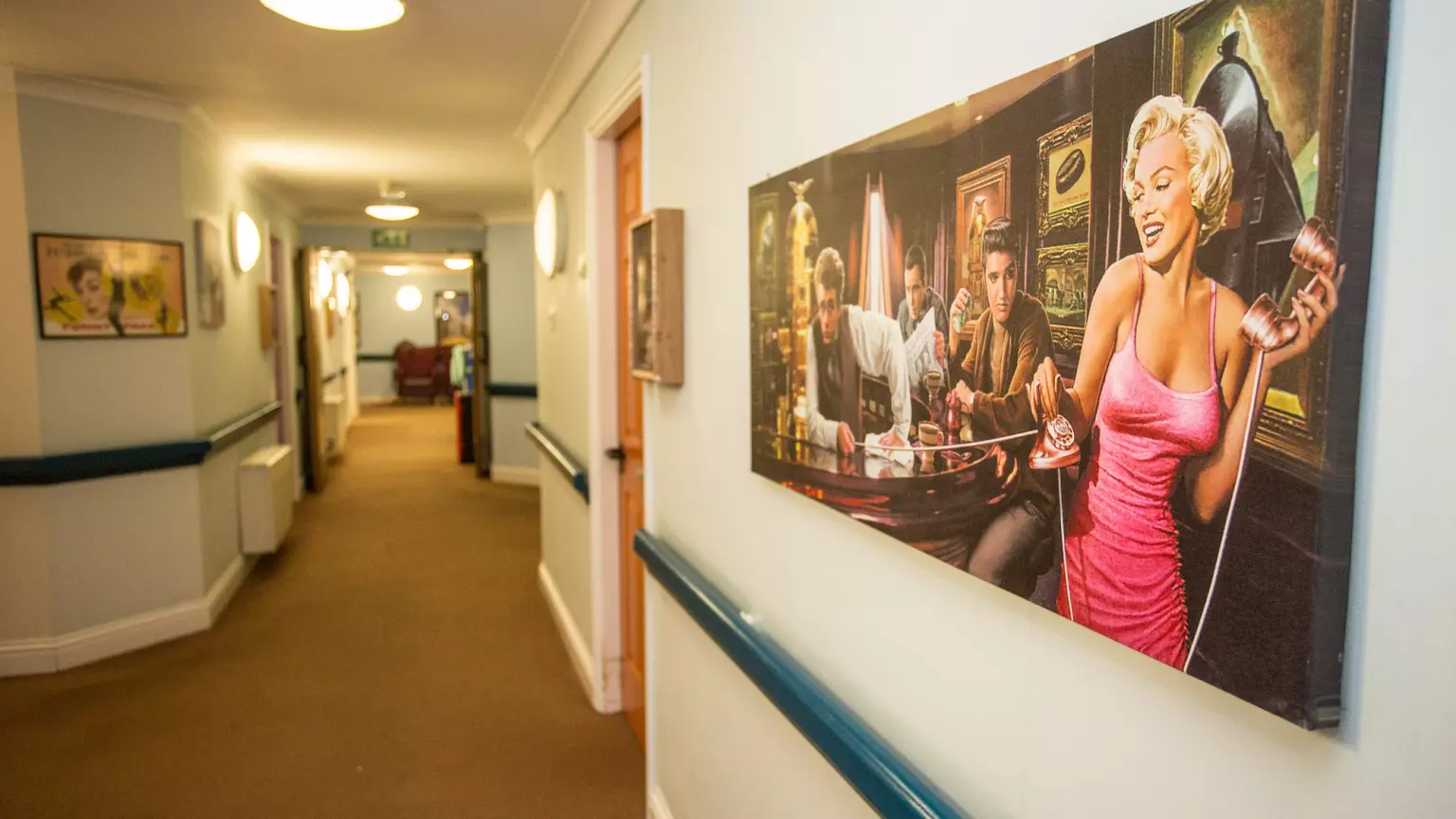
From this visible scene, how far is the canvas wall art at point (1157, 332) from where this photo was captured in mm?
627

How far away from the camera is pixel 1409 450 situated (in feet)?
1.96

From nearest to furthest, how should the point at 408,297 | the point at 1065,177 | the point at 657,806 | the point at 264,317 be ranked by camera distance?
the point at 1065,177
the point at 657,806
the point at 264,317
the point at 408,297

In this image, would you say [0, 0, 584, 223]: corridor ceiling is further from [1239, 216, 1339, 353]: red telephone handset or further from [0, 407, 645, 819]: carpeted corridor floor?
[1239, 216, 1339, 353]: red telephone handset

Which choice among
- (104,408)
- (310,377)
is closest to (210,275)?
(104,408)

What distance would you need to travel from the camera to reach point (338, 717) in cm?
351

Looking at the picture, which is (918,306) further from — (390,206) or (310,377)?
(310,377)

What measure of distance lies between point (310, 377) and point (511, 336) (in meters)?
1.80

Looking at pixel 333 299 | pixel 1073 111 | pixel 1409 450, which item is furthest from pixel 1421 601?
pixel 333 299

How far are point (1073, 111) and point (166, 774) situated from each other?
3522 mm

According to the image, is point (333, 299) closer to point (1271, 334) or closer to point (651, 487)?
point (651, 487)

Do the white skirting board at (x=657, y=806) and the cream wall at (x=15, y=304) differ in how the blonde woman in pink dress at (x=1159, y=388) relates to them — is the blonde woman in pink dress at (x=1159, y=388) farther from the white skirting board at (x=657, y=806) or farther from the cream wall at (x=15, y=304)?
the cream wall at (x=15, y=304)

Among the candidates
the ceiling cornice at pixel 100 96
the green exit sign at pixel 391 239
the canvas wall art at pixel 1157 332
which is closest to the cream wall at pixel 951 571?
the canvas wall art at pixel 1157 332

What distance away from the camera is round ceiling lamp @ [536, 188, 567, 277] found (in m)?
4.11

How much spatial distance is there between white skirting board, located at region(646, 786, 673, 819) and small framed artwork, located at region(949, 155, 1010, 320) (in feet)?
6.43
